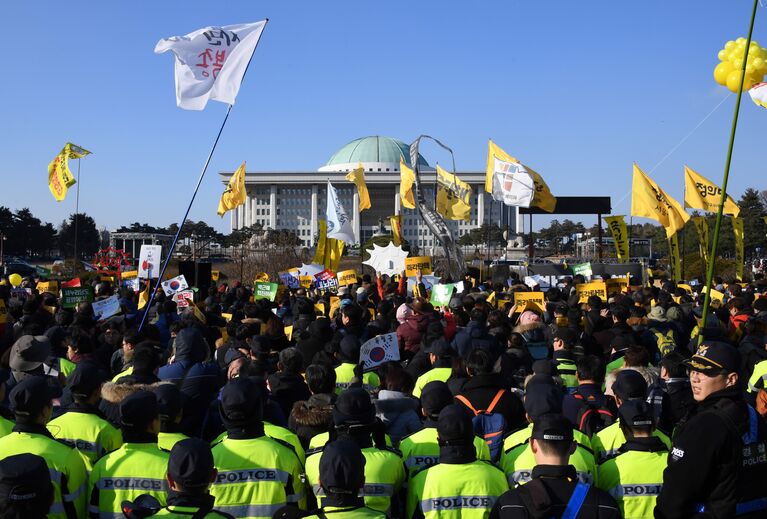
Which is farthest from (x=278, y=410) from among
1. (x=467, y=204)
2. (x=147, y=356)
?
(x=467, y=204)

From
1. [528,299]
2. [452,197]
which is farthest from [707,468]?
[452,197]

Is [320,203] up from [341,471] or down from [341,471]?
up

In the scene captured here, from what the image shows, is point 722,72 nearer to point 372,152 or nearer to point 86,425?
point 86,425

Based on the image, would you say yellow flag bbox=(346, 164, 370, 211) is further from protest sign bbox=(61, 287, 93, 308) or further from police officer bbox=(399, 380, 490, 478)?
police officer bbox=(399, 380, 490, 478)

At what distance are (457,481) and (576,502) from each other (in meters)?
0.76

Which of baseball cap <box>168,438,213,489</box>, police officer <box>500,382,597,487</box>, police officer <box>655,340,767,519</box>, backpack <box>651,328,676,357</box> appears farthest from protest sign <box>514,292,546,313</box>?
baseball cap <box>168,438,213,489</box>

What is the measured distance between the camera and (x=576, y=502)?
2.59m

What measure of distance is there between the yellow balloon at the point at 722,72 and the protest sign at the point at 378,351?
395 centimetres

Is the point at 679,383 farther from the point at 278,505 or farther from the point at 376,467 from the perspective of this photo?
the point at 278,505

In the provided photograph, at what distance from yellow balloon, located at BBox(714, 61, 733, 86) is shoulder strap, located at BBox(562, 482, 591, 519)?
5.41 meters

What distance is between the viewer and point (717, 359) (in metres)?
2.98

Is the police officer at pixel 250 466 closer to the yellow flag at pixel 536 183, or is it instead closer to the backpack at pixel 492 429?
the backpack at pixel 492 429

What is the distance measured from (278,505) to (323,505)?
701 millimetres

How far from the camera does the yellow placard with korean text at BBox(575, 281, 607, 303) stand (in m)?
11.5
